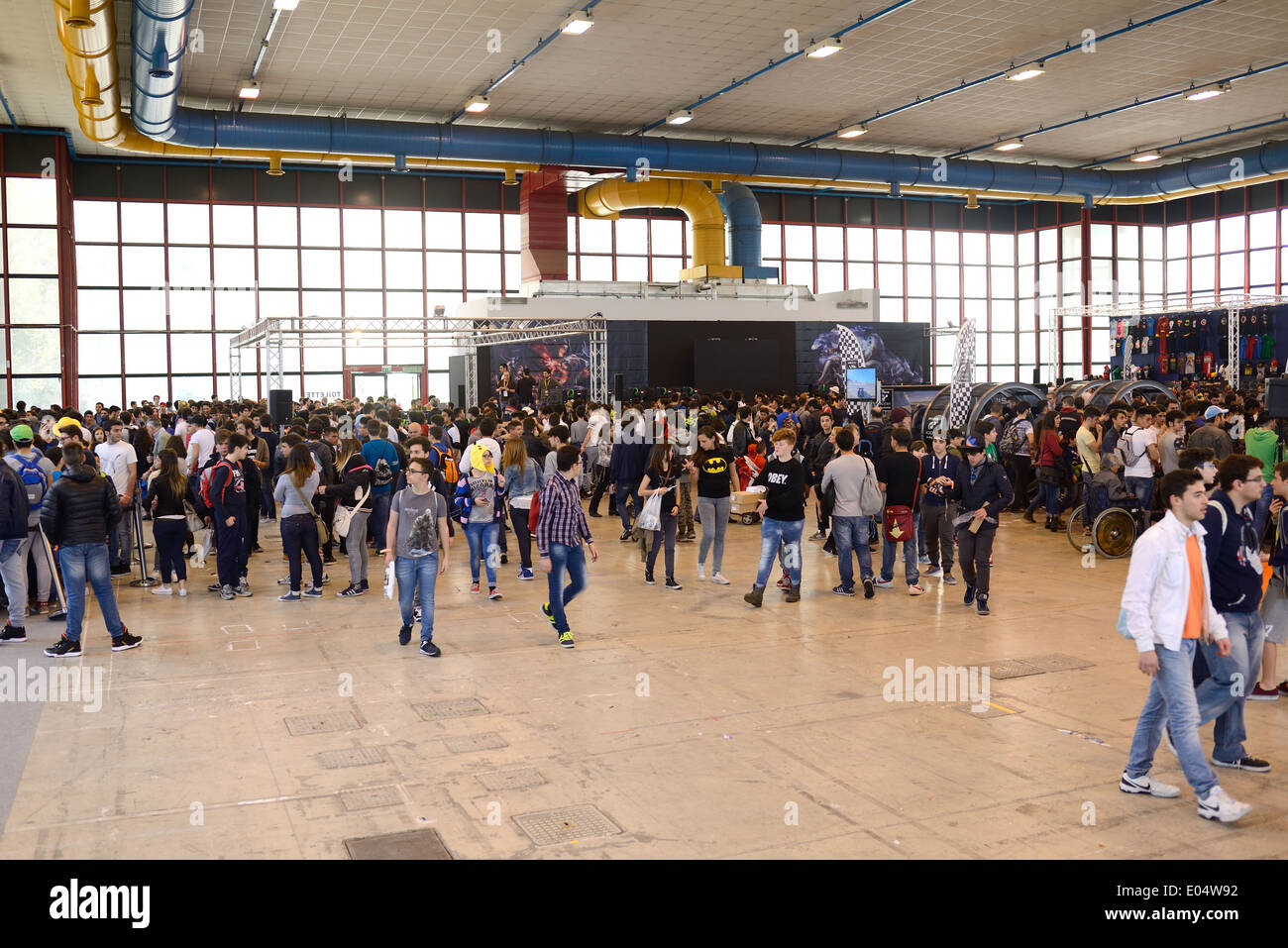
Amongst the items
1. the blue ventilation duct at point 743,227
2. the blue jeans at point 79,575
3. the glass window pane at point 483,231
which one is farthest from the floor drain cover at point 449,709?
the glass window pane at point 483,231

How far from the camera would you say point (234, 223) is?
28.4m

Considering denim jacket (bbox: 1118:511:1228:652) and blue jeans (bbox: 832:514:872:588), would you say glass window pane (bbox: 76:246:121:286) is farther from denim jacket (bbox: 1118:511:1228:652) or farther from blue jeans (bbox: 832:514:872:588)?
denim jacket (bbox: 1118:511:1228:652)

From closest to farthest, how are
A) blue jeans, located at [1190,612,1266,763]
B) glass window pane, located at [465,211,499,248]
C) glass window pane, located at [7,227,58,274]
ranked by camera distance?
blue jeans, located at [1190,612,1266,763] < glass window pane, located at [7,227,58,274] < glass window pane, located at [465,211,499,248]

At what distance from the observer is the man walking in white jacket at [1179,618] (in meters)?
4.84

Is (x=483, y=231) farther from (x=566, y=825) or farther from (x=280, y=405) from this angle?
(x=566, y=825)

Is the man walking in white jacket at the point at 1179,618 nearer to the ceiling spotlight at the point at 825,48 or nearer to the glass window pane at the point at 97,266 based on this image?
the ceiling spotlight at the point at 825,48

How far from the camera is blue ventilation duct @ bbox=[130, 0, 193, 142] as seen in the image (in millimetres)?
12250

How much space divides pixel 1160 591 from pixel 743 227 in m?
24.5

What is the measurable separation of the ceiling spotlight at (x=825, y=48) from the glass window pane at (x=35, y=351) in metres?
17.3

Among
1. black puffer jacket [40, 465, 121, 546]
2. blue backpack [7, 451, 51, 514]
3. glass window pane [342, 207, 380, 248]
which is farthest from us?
glass window pane [342, 207, 380, 248]

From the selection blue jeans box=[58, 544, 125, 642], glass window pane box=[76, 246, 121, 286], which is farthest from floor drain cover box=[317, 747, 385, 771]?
glass window pane box=[76, 246, 121, 286]

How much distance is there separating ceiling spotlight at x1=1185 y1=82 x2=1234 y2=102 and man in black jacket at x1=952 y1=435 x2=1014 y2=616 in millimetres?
16502

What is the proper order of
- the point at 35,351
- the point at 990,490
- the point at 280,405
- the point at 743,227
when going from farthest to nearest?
the point at 743,227 → the point at 35,351 → the point at 280,405 → the point at 990,490

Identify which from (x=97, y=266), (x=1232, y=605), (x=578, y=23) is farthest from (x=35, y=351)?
(x=1232, y=605)
